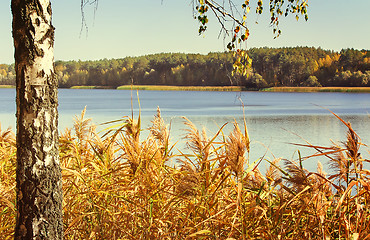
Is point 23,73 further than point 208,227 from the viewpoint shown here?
No

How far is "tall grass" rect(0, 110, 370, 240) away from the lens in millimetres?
2604

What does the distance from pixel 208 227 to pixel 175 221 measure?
38cm

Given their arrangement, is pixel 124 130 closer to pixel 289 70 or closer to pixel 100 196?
pixel 100 196

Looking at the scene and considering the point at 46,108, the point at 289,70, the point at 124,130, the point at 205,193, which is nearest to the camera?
the point at 46,108

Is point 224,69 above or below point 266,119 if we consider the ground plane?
above

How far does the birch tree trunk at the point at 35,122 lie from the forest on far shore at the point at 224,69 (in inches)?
2421

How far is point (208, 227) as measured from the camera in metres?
2.97

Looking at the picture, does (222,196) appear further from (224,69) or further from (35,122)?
(224,69)

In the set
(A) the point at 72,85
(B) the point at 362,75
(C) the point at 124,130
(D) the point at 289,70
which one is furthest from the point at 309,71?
(C) the point at 124,130

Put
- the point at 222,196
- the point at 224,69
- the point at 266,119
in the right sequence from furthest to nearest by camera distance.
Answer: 1. the point at 224,69
2. the point at 266,119
3. the point at 222,196

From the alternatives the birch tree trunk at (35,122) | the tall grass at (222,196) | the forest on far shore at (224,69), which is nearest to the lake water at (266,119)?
the tall grass at (222,196)

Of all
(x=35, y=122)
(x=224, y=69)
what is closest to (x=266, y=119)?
(x=35, y=122)

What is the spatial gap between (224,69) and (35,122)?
77.5 metres

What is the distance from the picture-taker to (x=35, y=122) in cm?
266
